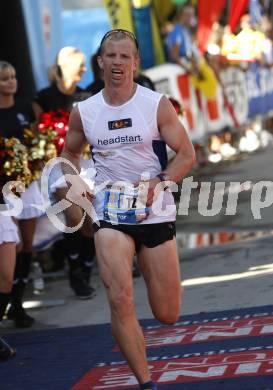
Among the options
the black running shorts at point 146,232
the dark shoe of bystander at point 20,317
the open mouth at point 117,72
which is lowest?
the dark shoe of bystander at point 20,317

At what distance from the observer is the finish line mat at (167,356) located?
22.5 feet

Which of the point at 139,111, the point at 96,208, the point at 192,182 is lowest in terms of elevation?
the point at 192,182

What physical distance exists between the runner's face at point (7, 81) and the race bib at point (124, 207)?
2.92 metres

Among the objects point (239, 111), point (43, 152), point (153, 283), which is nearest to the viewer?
point (153, 283)

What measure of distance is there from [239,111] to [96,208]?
14.3m

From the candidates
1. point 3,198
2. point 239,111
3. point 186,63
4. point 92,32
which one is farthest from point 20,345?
point 239,111

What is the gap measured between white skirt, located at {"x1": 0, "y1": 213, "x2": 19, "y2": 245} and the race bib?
1.79 m

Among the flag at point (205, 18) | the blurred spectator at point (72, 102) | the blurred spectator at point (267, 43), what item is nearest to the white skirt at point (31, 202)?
the blurred spectator at point (72, 102)

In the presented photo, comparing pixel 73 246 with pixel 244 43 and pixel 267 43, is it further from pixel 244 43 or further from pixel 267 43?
pixel 267 43

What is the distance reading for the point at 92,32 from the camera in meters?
15.6

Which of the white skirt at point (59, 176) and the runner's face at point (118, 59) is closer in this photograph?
the runner's face at point (118, 59)

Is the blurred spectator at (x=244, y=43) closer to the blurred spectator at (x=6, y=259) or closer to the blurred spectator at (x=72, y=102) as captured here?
the blurred spectator at (x=72, y=102)

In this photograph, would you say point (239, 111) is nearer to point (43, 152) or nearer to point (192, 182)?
point (192, 182)

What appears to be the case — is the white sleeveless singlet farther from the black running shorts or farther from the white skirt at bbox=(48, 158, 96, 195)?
the white skirt at bbox=(48, 158, 96, 195)
